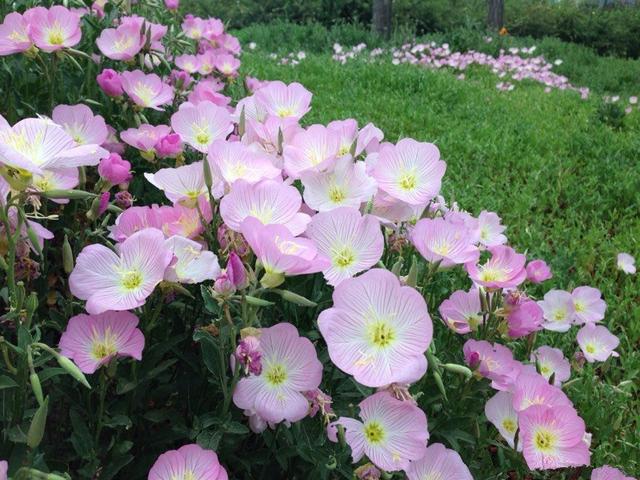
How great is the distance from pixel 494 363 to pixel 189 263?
0.69m

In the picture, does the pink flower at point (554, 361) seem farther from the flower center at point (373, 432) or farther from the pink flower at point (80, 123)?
the pink flower at point (80, 123)

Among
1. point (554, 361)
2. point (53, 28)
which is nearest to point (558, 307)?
point (554, 361)

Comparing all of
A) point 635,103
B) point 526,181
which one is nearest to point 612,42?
point 635,103

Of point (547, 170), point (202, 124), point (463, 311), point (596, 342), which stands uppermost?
point (202, 124)

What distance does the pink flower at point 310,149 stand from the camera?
1195 mm

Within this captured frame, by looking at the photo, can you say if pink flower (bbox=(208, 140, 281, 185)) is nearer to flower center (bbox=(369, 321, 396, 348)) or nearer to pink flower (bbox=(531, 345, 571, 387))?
flower center (bbox=(369, 321, 396, 348))

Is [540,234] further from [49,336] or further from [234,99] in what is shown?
[49,336]

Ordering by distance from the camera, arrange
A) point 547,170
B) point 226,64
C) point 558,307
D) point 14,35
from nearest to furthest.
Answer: point 14,35
point 558,307
point 226,64
point 547,170

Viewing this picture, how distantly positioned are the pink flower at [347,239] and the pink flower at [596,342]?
147cm

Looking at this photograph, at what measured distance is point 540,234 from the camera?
3396 millimetres

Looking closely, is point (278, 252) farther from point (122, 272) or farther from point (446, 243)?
point (446, 243)

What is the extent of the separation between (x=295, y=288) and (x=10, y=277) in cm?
48

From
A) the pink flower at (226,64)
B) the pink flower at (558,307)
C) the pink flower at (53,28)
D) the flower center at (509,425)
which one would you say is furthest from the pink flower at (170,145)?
the pink flower at (558,307)

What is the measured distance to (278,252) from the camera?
0.94 metres
